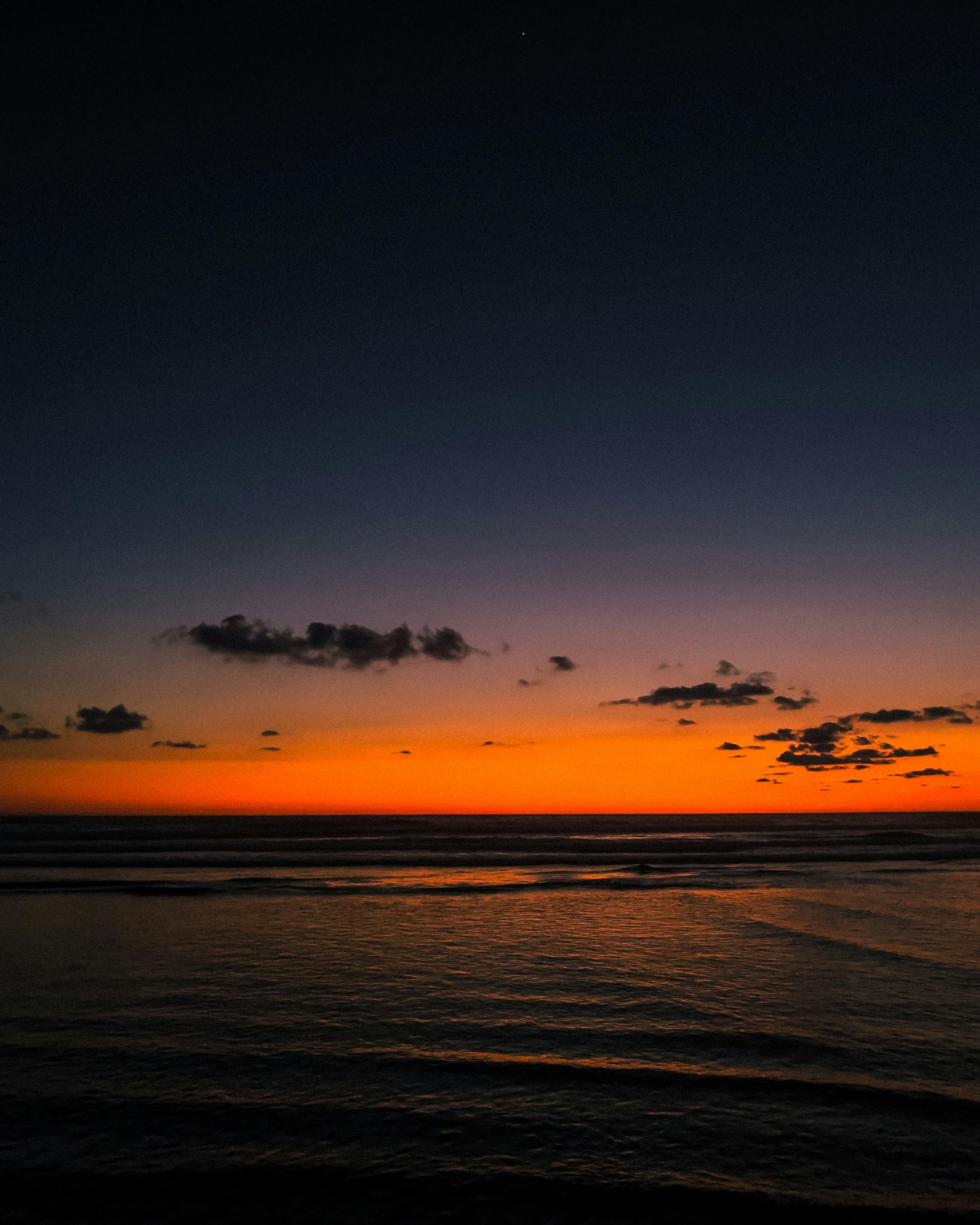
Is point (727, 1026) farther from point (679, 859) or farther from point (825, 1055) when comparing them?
point (679, 859)

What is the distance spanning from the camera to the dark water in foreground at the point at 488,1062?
7531 mm

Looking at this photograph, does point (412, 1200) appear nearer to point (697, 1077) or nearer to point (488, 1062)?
point (488, 1062)

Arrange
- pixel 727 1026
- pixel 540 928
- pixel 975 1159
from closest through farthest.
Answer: pixel 975 1159
pixel 727 1026
pixel 540 928

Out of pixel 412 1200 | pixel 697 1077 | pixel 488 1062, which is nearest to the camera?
pixel 412 1200

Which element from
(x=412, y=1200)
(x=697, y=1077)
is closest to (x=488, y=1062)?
(x=697, y=1077)

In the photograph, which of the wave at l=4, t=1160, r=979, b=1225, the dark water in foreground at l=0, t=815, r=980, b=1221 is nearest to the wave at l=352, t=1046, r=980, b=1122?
the dark water in foreground at l=0, t=815, r=980, b=1221

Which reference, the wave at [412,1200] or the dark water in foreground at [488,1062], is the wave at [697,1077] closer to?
the dark water in foreground at [488,1062]

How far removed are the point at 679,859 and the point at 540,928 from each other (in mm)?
30503

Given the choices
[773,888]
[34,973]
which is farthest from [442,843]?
[34,973]

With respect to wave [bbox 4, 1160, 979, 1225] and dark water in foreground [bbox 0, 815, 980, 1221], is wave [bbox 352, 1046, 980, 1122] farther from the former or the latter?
wave [bbox 4, 1160, 979, 1225]

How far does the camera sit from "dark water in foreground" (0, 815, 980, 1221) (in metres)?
7.53

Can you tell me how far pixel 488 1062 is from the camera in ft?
35.7

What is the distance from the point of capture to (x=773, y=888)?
32.7 meters

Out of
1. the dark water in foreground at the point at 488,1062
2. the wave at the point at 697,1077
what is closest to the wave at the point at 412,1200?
the dark water in foreground at the point at 488,1062
